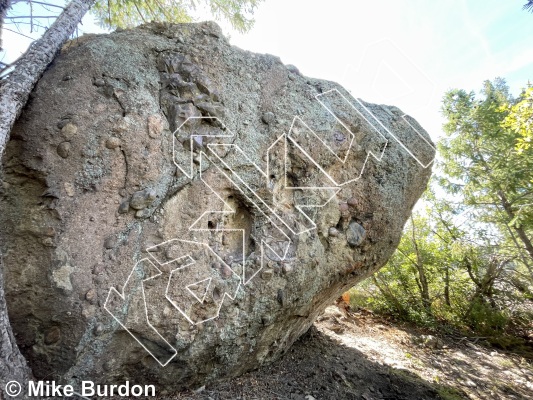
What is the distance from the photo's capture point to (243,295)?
7.68 ft

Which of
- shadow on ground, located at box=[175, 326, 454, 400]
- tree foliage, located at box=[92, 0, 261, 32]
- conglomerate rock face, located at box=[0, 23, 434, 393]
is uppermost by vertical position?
tree foliage, located at box=[92, 0, 261, 32]

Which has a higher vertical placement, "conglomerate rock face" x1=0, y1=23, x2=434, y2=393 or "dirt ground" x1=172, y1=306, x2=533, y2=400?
"conglomerate rock face" x1=0, y1=23, x2=434, y2=393

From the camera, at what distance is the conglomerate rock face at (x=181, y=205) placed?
A: 6.14ft

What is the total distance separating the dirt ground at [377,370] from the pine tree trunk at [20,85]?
1.11 meters

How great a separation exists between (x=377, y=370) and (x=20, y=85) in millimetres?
4222

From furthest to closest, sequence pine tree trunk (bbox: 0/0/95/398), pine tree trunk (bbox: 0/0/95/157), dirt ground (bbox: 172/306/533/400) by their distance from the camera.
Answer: dirt ground (bbox: 172/306/533/400) < pine tree trunk (bbox: 0/0/95/157) < pine tree trunk (bbox: 0/0/95/398)

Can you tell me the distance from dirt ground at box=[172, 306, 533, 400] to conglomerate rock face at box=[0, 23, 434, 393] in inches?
8.3

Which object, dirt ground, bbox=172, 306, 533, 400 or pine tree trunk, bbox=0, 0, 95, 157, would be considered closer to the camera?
pine tree trunk, bbox=0, 0, 95, 157

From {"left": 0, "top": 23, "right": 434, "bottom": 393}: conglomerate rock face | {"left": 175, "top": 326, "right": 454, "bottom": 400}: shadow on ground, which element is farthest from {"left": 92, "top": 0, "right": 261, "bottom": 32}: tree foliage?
{"left": 175, "top": 326, "right": 454, "bottom": 400}: shadow on ground

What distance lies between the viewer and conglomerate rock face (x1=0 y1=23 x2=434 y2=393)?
187 cm

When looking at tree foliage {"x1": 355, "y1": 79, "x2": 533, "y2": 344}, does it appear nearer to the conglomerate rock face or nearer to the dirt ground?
the dirt ground

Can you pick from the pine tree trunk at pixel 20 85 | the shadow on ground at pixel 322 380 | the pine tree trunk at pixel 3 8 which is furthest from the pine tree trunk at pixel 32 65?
the shadow on ground at pixel 322 380

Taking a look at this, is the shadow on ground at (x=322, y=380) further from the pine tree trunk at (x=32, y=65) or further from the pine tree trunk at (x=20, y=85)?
the pine tree trunk at (x=32, y=65)

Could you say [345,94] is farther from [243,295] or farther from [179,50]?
[243,295]
